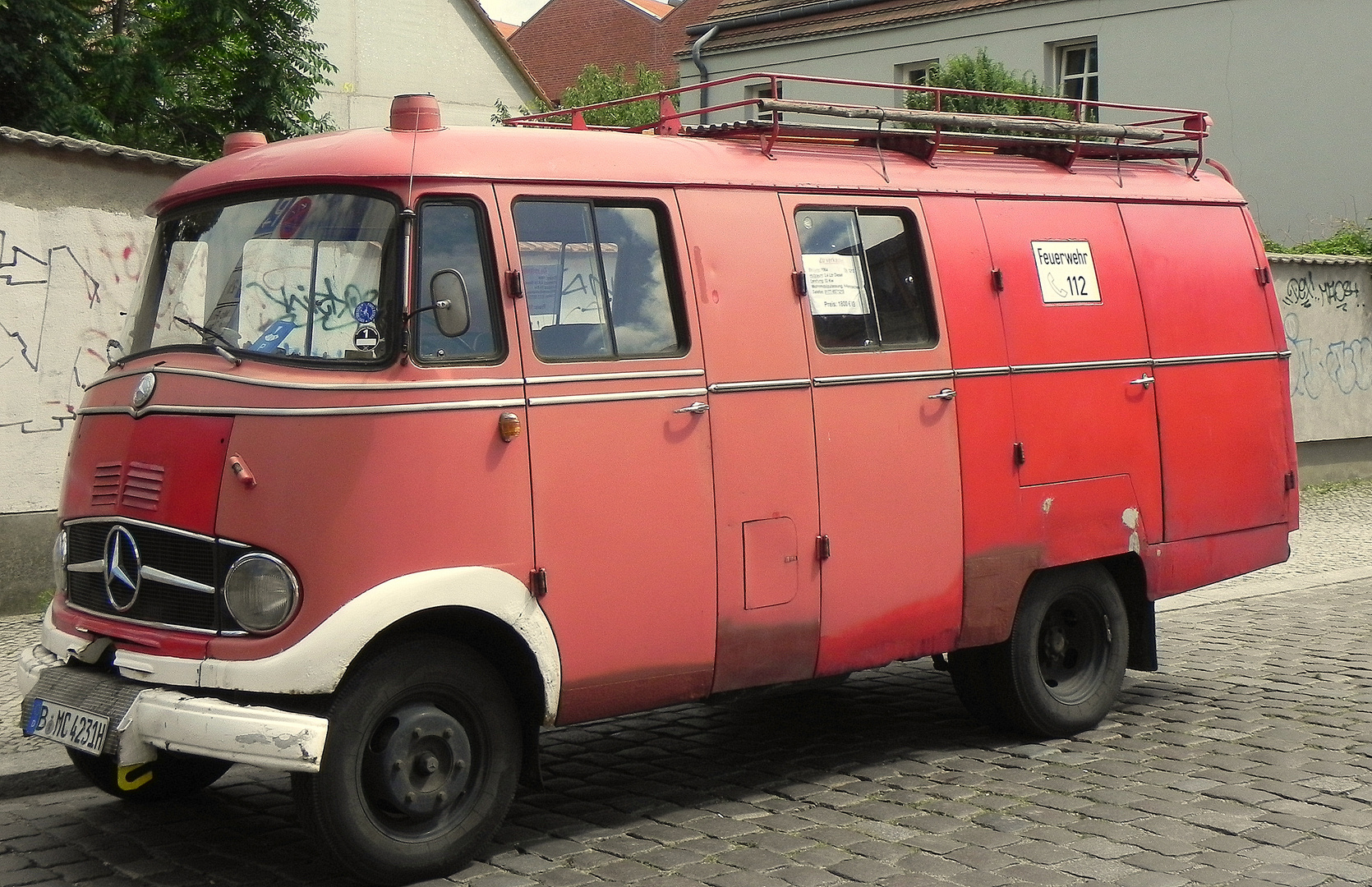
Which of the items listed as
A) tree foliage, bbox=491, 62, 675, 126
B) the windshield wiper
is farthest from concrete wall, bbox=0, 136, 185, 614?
tree foliage, bbox=491, 62, 675, 126

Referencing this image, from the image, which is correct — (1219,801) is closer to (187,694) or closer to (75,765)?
(187,694)

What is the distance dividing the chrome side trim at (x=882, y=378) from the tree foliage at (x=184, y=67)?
1181 cm

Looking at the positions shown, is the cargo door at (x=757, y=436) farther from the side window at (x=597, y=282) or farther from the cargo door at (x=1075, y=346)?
the cargo door at (x=1075, y=346)

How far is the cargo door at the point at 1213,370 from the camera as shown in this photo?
25.5ft

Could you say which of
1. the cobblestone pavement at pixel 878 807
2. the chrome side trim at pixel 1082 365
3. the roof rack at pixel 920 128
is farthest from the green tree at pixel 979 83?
the chrome side trim at pixel 1082 365

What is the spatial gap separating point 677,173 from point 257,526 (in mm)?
2161

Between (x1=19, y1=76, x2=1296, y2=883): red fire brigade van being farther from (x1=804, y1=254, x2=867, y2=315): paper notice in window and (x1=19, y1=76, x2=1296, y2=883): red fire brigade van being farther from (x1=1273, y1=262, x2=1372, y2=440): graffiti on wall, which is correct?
(x1=1273, y1=262, x2=1372, y2=440): graffiti on wall

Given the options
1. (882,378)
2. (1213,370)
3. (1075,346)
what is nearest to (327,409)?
(882,378)

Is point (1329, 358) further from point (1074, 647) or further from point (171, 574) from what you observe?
point (171, 574)

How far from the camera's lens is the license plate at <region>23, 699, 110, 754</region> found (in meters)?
Answer: 5.16

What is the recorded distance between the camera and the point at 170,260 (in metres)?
6.00

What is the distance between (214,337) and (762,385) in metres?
2.08

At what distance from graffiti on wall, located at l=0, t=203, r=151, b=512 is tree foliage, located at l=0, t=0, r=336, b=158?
6.76 m

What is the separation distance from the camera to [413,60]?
112 feet
